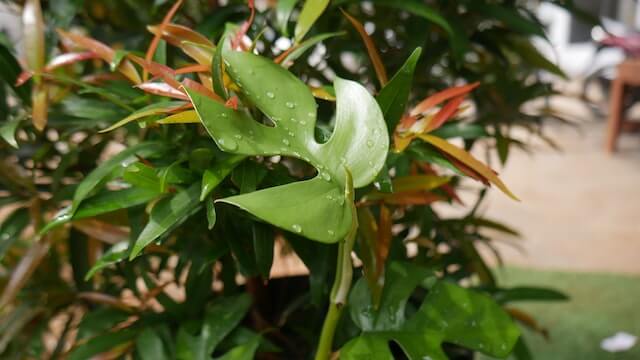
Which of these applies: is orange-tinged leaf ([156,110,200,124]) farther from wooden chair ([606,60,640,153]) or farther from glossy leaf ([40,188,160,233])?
wooden chair ([606,60,640,153])

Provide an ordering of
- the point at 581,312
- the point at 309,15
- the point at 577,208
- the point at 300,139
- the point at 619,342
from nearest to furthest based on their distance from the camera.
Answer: the point at 300,139, the point at 309,15, the point at 619,342, the point at 581,312, the point at 577,208

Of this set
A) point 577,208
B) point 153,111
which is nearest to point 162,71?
point 153,111

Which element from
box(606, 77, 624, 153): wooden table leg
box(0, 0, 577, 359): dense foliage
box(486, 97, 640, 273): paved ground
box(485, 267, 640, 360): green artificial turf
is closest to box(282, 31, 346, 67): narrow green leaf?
box(0, 0, 577, 359): dense foliage

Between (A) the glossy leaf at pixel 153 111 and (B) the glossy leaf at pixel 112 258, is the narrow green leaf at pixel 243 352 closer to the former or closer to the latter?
(B) the glossy leaf at pixel 112 258

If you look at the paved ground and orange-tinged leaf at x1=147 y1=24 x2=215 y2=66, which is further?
the paved ground

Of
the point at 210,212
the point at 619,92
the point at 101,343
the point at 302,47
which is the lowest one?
the point at 619,92

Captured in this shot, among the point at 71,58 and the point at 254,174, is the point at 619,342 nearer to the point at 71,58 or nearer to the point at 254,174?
the point at 254,174

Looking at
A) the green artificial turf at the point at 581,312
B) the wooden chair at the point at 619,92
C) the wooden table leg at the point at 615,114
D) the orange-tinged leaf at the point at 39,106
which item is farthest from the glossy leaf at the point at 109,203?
the wooden table leg at the point at 615,114

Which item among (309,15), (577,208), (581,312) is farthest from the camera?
(577,208)
